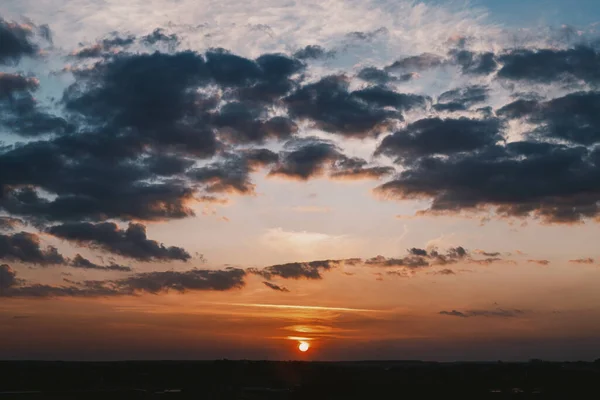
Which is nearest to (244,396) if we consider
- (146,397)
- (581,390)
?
(146,397)

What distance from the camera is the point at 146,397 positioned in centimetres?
10644

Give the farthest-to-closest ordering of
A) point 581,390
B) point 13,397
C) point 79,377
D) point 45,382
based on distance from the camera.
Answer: point 79,377 → point 45,382 → point 581,390 → point 13,397

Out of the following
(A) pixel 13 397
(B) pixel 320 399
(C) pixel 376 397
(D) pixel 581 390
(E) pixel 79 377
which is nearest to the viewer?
(B) pixel 320 399

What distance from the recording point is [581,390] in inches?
4577

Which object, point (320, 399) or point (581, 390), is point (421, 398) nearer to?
point (320, 399)

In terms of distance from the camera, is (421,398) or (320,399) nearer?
(320,399)

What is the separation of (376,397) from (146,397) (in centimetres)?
3528

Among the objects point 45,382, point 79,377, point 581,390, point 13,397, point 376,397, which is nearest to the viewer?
point 376,397

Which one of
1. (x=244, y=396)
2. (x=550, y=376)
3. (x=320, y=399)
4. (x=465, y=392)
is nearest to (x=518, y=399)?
(x=465, y=392)

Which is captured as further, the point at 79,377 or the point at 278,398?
the point at 79,377

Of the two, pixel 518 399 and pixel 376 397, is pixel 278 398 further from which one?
pixel 518 399

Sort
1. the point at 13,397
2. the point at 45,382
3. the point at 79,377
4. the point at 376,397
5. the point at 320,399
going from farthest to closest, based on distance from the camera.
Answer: the point at 79,377 → the point at 45,382 → the point at 13,397 → the point at 376,397 → the point at 320,399

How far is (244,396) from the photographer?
10681cm

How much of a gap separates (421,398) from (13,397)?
61945 mm
